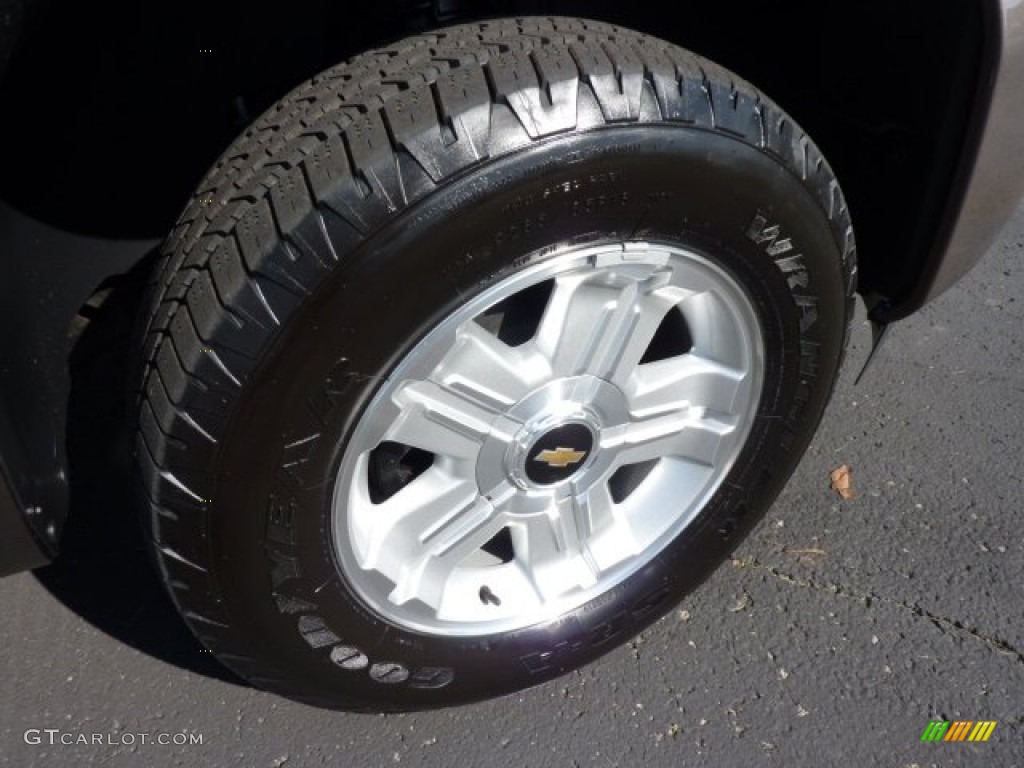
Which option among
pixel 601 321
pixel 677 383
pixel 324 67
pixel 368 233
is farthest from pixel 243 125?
pixel 677 383

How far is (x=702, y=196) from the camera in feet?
5.19

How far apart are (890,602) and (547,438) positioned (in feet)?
3.37

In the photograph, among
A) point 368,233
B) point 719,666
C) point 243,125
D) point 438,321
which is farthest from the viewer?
point 719,666

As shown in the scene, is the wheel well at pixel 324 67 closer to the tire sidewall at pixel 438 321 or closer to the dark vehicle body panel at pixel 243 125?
the dark vehicle body panel at pixel 243 125

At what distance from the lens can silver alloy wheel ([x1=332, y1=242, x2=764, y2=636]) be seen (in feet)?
5.36

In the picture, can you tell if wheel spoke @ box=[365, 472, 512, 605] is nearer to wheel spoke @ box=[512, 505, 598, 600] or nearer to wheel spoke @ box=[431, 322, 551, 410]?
wheel spoke @ box=[512, 505, 598, 600]

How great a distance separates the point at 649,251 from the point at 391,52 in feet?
1.65

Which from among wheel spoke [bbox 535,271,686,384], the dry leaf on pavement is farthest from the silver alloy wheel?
the dry leaf on pavement

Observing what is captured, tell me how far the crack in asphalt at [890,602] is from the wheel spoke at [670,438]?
1.68ft

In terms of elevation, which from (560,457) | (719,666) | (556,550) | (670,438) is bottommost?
(719,666)

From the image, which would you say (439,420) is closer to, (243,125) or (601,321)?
(601,321)

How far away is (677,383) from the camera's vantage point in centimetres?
188

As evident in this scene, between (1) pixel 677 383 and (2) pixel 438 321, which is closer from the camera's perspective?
(2) pixel 438 321

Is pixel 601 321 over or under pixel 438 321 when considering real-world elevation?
under
